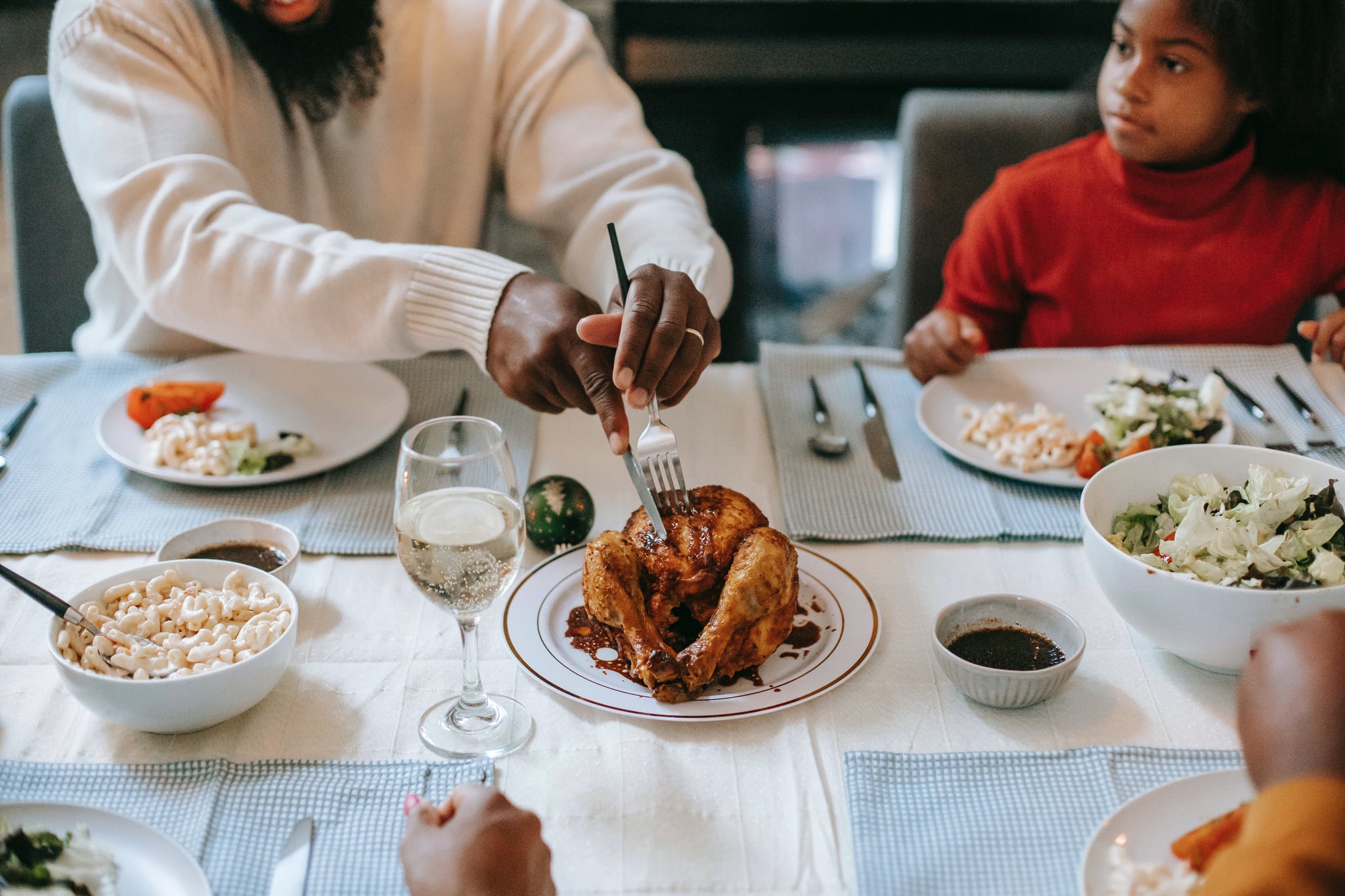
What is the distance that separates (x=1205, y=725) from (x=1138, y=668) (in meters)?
0.10

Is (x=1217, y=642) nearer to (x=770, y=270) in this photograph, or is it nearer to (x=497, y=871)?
(x=497, y=871)

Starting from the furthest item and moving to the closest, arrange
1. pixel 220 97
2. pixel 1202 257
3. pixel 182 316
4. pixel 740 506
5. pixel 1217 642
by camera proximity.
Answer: pixel 1202 257 < pixel 220 97 < pixel 182 316 < pixel 740 506 < pixel 1217 642

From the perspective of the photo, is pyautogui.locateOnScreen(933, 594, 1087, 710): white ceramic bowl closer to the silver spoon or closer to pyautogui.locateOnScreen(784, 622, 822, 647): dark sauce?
pyautogui.locateOnScreen(784, 622, 822, 647): dark sauce

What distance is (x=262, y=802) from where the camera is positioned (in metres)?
0.95

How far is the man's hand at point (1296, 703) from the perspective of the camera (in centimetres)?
67

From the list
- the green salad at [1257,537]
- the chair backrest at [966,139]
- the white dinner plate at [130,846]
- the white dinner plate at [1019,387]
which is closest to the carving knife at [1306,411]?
the white dinner plate at [1019,387]

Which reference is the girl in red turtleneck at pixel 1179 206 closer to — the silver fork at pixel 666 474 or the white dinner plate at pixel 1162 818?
the silver fork at pixel 666 474

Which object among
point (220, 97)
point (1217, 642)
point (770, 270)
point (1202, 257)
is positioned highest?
point (220, 97)

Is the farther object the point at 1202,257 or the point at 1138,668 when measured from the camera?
the point at 1202,257

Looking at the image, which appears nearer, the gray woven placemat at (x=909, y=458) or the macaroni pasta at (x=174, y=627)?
the macaroni pasta at (x=174, y=627)

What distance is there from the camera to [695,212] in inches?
77.7

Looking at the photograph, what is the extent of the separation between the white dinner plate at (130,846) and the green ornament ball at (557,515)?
1.93ft

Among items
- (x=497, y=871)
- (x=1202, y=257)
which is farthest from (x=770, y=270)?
(x=497, y=871)

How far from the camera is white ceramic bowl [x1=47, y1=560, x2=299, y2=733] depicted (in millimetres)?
967
